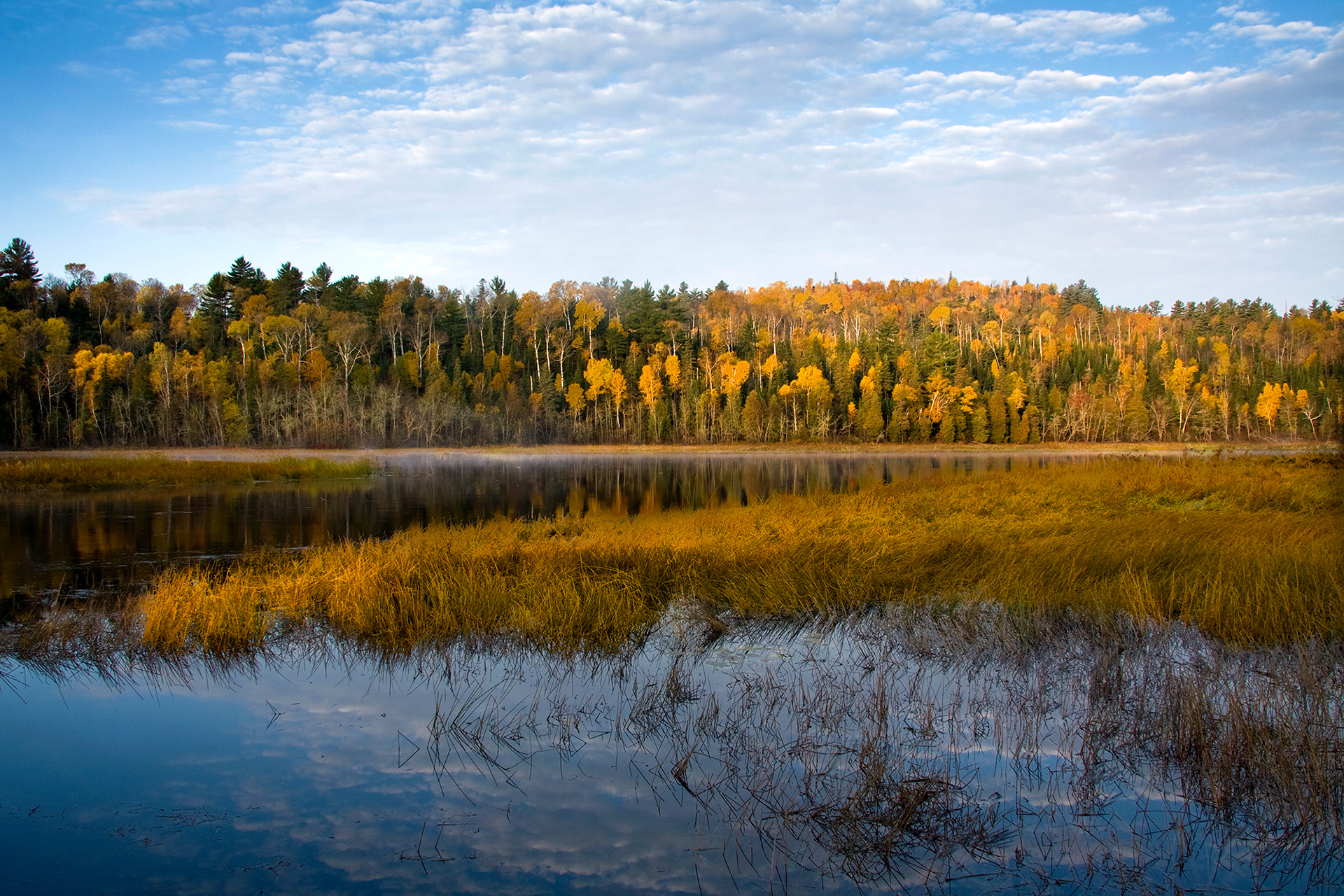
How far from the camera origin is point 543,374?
87812 mm

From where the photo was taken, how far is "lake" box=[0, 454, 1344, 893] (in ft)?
13.1

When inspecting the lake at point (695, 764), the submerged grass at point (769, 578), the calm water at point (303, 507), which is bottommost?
the calm water at point (303, 507)

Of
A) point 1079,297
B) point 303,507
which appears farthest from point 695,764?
point 1079,297

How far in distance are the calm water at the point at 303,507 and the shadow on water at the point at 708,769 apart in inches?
288

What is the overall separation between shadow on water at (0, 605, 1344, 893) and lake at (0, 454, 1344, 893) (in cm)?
2

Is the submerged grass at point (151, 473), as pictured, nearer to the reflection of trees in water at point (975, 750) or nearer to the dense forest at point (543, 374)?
the reflection of trees in water at point (975, 750)

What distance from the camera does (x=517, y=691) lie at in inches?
253

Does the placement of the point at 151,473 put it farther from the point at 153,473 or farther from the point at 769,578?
the point at 769,578

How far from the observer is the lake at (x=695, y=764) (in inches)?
157

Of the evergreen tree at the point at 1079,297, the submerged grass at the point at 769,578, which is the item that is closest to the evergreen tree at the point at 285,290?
the submerged grass at the point at 769,578

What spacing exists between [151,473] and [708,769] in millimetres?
33210

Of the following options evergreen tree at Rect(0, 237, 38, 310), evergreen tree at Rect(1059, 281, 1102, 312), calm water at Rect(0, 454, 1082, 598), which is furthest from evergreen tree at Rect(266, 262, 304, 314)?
evergreen tree at Rect(1059, 281, 1102, 312)

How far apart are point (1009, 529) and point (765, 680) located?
25.9ft

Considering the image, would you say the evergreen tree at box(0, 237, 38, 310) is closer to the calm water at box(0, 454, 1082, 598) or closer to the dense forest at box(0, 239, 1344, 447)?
the dense forest at box(0, 239, 1344, 447)
